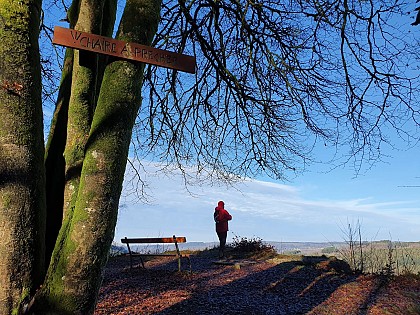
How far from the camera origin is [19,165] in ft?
8.70

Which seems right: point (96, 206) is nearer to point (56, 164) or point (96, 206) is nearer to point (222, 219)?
point (56, 164)

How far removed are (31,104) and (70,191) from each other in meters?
0.75

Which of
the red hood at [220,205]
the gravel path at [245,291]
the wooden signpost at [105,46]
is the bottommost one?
the gravel path at [245,291]

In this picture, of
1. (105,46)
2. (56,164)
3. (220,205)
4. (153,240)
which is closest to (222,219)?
(220,205)

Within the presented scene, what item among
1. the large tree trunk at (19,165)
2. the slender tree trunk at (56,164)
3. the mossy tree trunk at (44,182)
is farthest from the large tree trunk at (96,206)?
the slender tree trunk at (56,164)

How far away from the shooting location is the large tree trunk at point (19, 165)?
2582 millimetres

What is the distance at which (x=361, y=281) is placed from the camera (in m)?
8.12

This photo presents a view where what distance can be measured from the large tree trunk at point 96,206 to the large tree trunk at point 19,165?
173 millimetres

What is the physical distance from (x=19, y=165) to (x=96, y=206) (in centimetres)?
62

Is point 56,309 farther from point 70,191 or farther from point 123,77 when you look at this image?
point 123,77

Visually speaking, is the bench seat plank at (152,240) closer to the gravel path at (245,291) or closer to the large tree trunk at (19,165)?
the gravel path at (245,291)

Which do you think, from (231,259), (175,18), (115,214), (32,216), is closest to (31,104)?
(32,216)

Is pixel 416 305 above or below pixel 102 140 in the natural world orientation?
below

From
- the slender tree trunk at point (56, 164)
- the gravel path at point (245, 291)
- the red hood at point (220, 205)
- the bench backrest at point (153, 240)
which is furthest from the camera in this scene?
the red hood at point (220, 205)
